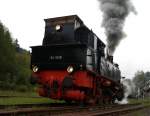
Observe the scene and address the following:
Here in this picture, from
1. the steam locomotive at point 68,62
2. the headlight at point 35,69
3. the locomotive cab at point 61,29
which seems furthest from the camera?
the locomotive cab at point 61,29

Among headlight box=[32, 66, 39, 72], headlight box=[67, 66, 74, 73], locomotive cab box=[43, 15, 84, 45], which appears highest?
locomotive cab box=[43, 15, 84, 45]

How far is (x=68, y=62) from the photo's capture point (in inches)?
566

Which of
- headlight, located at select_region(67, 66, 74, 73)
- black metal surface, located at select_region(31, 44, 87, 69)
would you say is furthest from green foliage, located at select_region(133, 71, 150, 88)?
headlight, located at select_region(67, 66, 74, 73)

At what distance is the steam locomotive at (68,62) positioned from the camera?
46.1ft

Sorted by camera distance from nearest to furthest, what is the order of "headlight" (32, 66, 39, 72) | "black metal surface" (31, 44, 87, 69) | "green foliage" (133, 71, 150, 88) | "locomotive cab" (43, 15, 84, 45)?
"black metal surface" (31, 44, 87, 69), "headlight" (32, 66, 39, 72), "locomotive cab" (43, 15, 84, 45), "green foliage" (133, 71, 150, 88)

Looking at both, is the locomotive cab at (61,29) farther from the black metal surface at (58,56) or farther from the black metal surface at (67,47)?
the black metal surface at (58,56)

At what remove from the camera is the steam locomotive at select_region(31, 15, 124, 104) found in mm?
14062

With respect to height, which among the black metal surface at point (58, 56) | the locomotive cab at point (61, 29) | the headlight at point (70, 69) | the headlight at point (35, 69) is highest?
the locomotive cab at point (61, 29)

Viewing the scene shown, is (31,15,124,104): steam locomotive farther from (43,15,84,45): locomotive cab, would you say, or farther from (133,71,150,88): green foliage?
(133,71,150,88): green foliage

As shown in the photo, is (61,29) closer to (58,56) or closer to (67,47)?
(67,47)

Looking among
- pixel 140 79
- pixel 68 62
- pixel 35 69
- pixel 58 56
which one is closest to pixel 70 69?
pixel 68 62

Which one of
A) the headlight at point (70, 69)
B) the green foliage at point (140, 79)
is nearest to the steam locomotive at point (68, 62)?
the headlight at point (70, 69)

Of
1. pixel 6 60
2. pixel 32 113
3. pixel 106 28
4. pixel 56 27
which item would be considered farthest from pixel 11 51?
pixel 32 113

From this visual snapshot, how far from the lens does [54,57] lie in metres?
14.8
